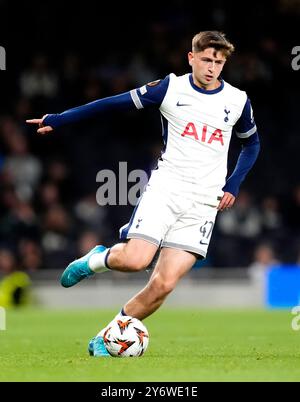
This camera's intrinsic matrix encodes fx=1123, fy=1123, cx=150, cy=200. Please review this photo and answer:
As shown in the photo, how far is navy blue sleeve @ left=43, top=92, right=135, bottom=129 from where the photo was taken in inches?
319

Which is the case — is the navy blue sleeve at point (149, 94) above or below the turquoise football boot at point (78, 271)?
above

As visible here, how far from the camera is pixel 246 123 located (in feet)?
27.7

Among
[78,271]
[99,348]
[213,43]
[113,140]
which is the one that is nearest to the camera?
[213,43]

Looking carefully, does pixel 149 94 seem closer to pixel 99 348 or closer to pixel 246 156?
pixel 246 156

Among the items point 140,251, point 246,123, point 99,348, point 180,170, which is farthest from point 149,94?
point 99,348

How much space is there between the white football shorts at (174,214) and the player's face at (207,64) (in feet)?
2.51

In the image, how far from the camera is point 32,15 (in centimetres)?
2100

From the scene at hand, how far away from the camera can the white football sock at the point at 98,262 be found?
8.13 m

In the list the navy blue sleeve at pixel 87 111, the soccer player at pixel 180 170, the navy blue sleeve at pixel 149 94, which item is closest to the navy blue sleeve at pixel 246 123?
the soccer player at pixel 180 170

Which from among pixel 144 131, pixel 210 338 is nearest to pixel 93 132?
pixel 144 131

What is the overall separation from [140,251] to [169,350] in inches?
51.8

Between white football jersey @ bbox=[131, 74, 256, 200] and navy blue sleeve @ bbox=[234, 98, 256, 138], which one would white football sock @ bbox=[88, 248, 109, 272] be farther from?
navy blue sleeve @ bbox=[234, 98, 256, 138]

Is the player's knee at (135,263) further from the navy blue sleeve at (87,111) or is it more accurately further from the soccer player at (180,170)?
the navy blue sleeve at (87,111)
